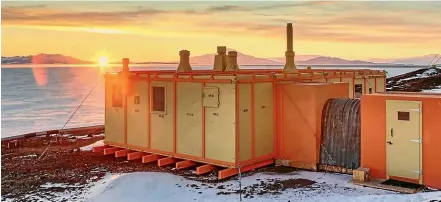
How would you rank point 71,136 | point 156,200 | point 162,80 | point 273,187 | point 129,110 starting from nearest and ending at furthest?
point 156,200 → point 273,187 → point 162,80 → point 129,110 → point 71,136

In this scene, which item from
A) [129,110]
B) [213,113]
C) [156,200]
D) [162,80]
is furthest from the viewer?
[129,110]

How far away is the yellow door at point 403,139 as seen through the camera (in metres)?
10.6

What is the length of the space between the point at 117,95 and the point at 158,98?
6.37ft

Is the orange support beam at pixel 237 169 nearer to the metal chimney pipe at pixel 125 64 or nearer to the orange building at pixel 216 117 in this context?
the orange building at pixel 216 117

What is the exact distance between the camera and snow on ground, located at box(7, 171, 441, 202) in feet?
32.5

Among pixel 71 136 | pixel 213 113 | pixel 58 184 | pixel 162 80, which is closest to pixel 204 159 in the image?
pixel 213 113

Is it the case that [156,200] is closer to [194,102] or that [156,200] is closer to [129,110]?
[194,102]

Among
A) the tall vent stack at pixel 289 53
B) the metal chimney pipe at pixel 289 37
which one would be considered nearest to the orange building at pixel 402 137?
the tall vent stack at pixel 289 53

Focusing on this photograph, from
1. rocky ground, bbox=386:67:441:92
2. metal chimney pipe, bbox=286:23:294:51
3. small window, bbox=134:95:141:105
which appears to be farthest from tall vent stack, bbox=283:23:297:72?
rocky ground, bbox=386:67:441:92

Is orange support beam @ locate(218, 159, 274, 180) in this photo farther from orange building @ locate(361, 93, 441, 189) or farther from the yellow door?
the yellow door

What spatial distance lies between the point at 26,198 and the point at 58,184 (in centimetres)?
127

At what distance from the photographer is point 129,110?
15039 millimetres

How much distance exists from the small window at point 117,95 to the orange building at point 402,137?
25.4 feet

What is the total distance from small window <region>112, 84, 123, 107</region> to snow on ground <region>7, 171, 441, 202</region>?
3.83 m
